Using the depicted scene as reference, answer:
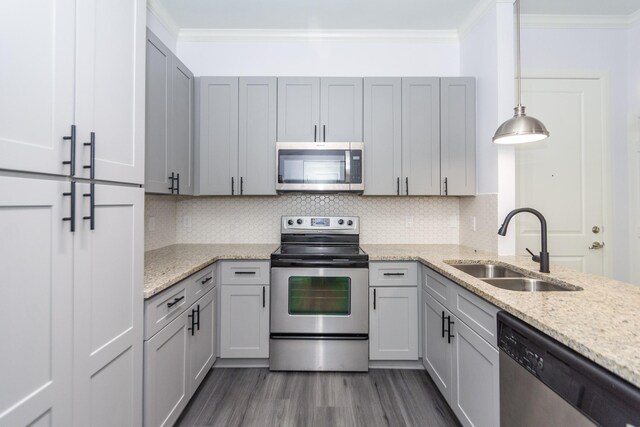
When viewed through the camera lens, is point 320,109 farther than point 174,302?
Yes

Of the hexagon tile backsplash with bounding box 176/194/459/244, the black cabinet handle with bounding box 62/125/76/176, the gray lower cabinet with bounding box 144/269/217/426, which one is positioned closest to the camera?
the black cabinet handle with bounding box 62/125/76/176

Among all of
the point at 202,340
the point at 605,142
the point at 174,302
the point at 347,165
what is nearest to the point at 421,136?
the point at 347,165

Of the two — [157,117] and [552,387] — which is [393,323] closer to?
[552,387]

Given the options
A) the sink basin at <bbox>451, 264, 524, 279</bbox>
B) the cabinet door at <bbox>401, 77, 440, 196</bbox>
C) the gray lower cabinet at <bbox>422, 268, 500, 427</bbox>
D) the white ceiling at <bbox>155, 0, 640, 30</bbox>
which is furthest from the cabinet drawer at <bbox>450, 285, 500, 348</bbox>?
the white ceiling at <bbox>155, 0, 640, 30</bbox>

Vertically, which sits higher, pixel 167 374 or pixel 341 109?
pixel 341 109

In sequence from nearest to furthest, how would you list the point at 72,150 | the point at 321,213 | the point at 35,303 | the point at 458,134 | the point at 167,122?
1. the point at 35,303
2. the point at 72,150
3. the point at 167,122
4. the point at 458,134
5. the point at 321,213

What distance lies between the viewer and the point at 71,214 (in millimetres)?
919

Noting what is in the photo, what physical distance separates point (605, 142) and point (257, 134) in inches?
119

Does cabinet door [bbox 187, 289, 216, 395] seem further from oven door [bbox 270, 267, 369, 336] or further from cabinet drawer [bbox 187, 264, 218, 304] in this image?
oven door [bbox 270, 267, 369, 336]

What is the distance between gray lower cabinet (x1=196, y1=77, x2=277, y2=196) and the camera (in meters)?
2.53

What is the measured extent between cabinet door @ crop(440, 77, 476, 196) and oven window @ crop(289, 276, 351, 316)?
1.32m

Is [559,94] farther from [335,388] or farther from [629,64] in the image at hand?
[335,388]

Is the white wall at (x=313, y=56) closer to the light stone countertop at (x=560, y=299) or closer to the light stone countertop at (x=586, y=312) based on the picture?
the light stone countertop at (x=560, y=299)

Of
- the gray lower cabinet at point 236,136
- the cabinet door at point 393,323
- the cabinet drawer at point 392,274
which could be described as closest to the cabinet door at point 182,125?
the gray lower cabinet at point 236,136
